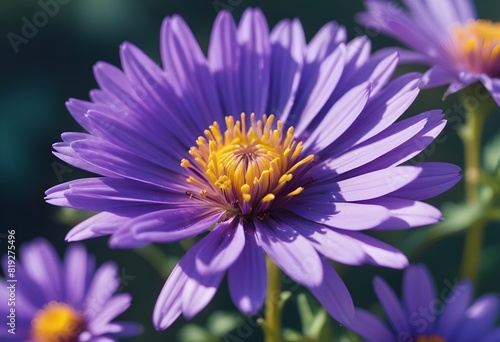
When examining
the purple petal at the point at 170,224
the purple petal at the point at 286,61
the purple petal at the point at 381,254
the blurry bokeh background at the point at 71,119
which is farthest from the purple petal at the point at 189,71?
the blurry bokeh background at the point at 71,119

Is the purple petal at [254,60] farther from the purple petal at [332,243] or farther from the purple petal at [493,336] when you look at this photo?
the purple petal at [493,336]

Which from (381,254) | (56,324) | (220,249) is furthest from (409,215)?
(56,324)

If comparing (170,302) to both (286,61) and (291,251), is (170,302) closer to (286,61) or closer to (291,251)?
(291,251)

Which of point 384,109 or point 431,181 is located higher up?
point 384,109

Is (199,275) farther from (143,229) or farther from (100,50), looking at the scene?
(100,50)

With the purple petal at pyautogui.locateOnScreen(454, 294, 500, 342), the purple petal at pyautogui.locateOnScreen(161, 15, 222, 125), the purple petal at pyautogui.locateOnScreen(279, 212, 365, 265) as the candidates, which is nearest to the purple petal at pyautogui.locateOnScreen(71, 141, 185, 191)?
the purple petal at pyautogui.locateOnScreen(161, 15, 222, 125)

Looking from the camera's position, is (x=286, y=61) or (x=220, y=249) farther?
(x=286, y=61)

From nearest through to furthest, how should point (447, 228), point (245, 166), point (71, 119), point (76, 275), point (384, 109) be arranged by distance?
point (384, 109) → point (245, 166) → point (447, 228) → point (76, 275) → point (71, 119)

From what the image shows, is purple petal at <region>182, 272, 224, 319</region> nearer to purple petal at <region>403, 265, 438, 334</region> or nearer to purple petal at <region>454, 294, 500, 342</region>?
purple petal at <region>403, 265, 438, 334</region>
